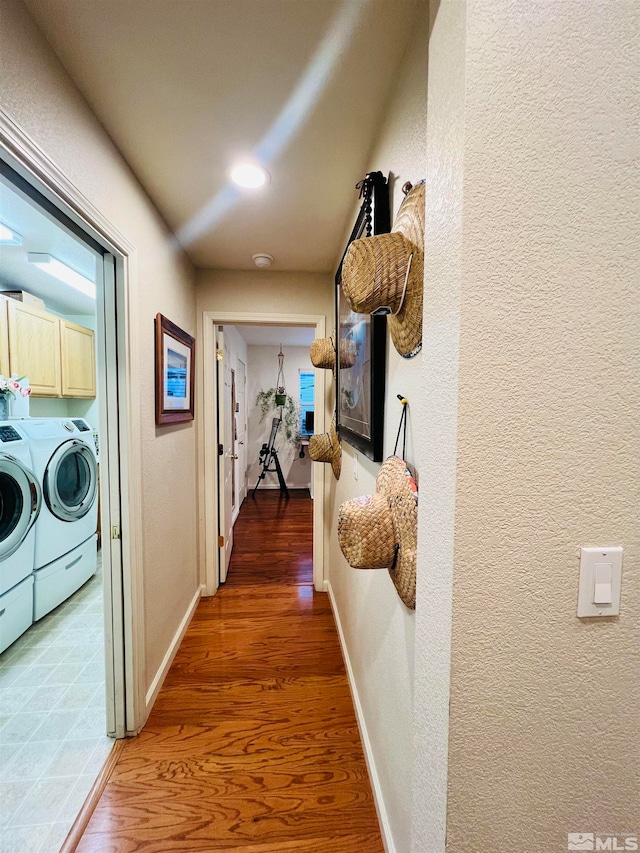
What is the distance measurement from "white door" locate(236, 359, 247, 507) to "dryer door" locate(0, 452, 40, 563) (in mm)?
2588

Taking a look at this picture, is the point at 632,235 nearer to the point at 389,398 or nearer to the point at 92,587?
the point at 389,398

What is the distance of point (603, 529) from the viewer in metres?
0.50

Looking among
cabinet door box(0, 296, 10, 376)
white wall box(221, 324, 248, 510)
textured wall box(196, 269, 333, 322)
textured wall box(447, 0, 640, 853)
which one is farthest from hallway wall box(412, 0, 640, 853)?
white wall box(221, 324, 248, 510)

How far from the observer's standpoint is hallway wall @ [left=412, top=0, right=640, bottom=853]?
46cm

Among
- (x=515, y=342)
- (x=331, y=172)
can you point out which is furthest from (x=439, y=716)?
(x=331, y=172)

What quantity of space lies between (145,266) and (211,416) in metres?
1.10

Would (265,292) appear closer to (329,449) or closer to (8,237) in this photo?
(329,449)

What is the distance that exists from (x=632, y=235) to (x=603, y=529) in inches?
17.5

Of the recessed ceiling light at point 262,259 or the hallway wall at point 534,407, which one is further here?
the recessed ceiling light at point 262,259

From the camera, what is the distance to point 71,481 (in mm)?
2318

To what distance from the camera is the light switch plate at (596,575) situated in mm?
497

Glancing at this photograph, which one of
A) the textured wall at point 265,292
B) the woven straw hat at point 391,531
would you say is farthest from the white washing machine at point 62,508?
the woven straw hat at point 391,531

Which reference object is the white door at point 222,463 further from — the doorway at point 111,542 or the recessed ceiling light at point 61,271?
the doorway at point 111,542

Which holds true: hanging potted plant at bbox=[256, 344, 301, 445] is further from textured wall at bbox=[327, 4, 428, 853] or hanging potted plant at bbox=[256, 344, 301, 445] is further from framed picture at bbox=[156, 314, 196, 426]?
textured wall at bbox=[327, 4, 428, 853]
